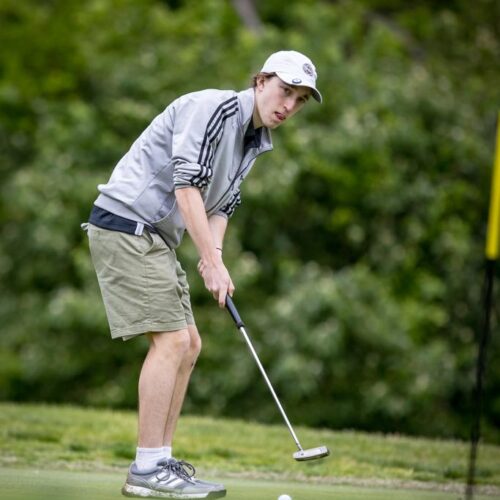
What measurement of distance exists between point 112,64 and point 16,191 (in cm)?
255

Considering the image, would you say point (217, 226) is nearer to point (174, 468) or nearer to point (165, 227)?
point (165, 227)

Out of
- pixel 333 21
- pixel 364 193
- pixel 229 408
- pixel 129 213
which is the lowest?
pixel 229 408

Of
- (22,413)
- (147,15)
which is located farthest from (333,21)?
(22,413)

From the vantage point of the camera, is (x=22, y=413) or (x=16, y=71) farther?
(x=16, y=71)

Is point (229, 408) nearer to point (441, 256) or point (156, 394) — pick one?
point (441, 256)

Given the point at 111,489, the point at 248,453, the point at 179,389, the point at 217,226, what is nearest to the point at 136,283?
the point at 179,389

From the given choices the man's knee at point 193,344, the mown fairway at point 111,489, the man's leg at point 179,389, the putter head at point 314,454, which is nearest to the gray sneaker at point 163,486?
the mown fairway at point 111,489

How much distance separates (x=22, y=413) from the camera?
9211 millimetres

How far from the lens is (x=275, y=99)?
5.05 meters

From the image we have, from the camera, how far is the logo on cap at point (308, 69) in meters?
5.02

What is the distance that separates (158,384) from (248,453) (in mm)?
2752

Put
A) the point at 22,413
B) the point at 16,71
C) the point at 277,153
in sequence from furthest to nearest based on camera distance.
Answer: the point at 16,71 → the point at 277,153 → the point at 22,413

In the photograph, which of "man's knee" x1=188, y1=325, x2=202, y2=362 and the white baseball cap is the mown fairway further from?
the white baseball cap

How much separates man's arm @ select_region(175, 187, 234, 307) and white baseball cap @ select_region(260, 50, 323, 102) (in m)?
0.63
